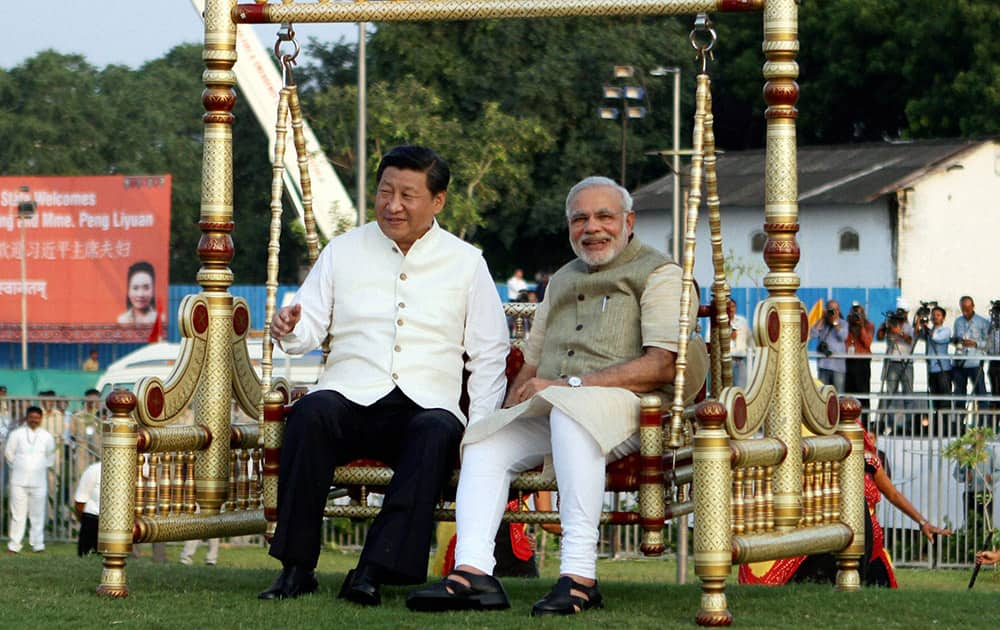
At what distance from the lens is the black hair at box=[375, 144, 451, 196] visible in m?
7.52

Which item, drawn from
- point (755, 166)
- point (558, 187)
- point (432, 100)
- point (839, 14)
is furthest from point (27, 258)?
point (839, 14)

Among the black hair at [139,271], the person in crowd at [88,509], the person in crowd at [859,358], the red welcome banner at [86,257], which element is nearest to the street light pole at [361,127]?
the person in crowd at [859,358]

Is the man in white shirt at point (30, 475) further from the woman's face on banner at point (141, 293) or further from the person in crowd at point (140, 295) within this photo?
the woman's face on banner at point (141, 293)

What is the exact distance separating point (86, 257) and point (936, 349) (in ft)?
85.5

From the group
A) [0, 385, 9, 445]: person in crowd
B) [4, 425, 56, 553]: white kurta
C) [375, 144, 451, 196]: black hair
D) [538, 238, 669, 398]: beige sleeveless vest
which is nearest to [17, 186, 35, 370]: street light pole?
[0, 385, 9, 445]: person in crowd

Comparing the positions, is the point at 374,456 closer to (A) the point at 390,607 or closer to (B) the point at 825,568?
(A) the point at 390,607

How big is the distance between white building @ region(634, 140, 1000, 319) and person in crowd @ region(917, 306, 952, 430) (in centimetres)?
2110

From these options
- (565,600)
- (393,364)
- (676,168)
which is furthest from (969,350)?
(565,600)

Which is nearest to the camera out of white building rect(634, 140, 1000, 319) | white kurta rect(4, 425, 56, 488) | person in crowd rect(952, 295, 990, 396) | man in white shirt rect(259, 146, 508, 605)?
man in white shirt rect(259, 146, 508, 605)

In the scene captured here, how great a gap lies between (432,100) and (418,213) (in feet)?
130

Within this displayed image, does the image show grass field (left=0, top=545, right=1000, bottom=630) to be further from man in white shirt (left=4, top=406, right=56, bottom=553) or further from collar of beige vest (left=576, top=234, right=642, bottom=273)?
man in white shirt (left=4, top=406, right=56, bottom=553)

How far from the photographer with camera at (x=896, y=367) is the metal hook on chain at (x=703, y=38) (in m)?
9.94

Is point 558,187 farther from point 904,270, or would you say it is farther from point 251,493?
point 251,493

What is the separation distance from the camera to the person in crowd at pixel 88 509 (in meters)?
16.4
